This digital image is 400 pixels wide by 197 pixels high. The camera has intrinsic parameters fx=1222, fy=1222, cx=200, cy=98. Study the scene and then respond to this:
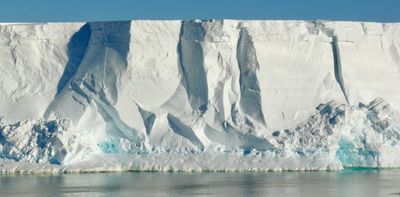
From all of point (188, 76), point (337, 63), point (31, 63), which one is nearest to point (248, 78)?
point (188, 76)

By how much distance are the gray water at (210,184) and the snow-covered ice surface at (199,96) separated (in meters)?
0.75

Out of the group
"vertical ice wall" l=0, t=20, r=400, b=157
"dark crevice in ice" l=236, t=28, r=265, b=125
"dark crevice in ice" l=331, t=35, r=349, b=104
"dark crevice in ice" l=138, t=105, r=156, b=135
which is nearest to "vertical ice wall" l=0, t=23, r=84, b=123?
"vertical ice wall" l=0, t=20, r=400, b=157

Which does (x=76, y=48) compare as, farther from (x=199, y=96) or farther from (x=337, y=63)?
(x=337, y=63)

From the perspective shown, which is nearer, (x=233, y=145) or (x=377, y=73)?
(x=233, y=145)

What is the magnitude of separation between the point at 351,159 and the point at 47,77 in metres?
10.4

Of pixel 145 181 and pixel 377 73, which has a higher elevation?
pixel 377 73

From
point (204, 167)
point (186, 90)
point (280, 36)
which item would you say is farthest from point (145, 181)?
point (280, 36)

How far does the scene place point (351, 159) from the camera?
3859cm

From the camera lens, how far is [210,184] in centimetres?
3400

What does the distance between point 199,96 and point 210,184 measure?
6.38 meters

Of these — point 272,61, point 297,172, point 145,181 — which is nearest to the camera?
point 145,181

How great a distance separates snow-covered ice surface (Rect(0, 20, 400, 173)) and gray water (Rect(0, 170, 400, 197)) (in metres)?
0.75

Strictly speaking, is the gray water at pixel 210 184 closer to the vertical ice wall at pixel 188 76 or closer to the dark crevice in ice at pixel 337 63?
the vertical ice wall at pixel 188 76

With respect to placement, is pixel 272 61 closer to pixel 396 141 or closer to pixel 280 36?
pixel 280 36
